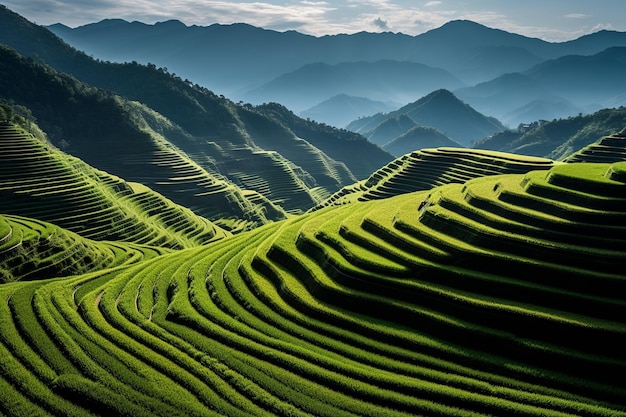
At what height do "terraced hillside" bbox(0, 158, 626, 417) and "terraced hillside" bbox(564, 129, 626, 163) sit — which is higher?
"terraced hillside" bbox(564, 129, 626, 163)

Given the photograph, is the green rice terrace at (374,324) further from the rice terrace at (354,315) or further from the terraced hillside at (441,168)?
the terraced hillside at (441,168)

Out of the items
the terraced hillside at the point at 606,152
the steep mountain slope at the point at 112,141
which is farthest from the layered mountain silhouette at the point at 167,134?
the terraced hillside at the point at 606,152

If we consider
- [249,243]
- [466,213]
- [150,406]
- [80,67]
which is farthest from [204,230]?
[80,67]

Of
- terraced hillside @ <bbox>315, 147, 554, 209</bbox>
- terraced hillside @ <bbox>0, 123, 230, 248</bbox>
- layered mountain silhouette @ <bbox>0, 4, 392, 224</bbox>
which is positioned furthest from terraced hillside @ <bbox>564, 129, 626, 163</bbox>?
terraced hillside @ <bbox>0, 123, 230, 248</bbox>

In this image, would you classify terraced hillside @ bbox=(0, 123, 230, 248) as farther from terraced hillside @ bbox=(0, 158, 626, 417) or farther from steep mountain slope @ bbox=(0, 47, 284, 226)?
terraced hillside @ bbox=(0, 158, 626, 417)

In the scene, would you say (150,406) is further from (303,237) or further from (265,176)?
(265,176)

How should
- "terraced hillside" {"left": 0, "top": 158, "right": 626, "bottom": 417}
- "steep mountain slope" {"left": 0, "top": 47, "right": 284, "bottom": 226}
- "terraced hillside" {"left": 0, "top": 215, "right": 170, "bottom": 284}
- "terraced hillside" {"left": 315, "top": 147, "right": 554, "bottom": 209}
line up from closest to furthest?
"terraced hillside" {"left": 0, "top": 158, "right": 626, "bottom": 417} → "terraced hillside" {"left": 0, "top": 215, "right": 170, "bottom": 284} → "terraced hillside" {"left": 315, "top": 147, "right": 554, "bottom": 209} → "steep mountain slope" {"left": 0, "top": 47, "right": 284, "bottom": 226}
